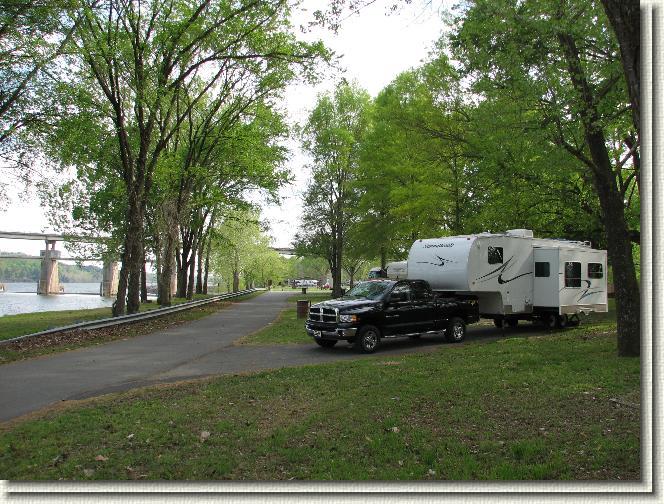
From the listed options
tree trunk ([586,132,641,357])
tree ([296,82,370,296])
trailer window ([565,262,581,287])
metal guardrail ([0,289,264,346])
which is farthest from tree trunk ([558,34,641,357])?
tree ([296,82,370,296])

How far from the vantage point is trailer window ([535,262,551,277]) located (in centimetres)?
1706

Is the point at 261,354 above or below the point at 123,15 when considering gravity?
below

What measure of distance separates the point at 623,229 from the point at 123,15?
A: 55.6ft

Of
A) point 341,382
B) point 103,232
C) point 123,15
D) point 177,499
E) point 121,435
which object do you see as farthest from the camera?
point 103,232

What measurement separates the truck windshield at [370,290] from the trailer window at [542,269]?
5.89 m

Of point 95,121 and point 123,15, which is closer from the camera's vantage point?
point 123,15

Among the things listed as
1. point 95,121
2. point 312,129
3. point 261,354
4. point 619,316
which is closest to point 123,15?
point 95,121

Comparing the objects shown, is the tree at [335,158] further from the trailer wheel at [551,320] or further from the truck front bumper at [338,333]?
the truck front bumper at [338,333]

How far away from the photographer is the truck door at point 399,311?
1371cm

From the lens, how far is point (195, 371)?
400 inches

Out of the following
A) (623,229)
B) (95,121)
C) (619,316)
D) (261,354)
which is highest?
(95,121)

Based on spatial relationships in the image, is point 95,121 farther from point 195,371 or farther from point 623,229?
point 623,229

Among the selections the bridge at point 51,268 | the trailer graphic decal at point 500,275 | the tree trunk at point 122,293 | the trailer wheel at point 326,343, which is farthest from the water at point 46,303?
the trailer graphic decal at point 500,275

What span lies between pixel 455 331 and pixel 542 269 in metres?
4.30
